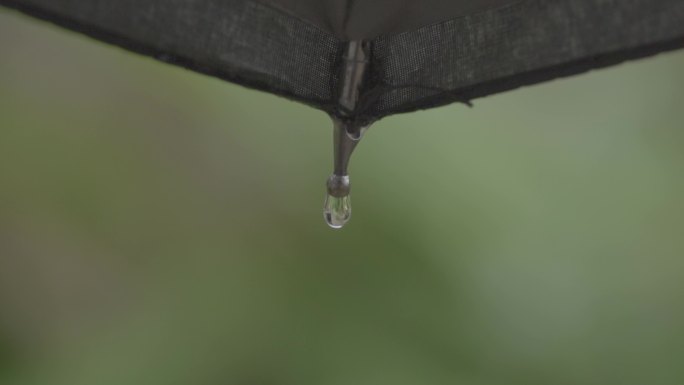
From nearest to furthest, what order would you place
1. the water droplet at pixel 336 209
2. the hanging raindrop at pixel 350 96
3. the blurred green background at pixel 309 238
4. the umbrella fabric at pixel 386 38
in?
the umbrella fabric at pixel 386 38 < the hanging raindrop at pixel 350 96 < the water droplet at pixel 336 209 < the blurred green background at pixel 309 238

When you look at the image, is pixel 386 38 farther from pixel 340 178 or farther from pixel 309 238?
pixel 309 238

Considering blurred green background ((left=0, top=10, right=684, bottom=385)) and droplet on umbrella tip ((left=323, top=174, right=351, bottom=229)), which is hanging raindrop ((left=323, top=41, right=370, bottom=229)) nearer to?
droplet on umbrella tip ((left=323, top=174, right=351, bottom=229))

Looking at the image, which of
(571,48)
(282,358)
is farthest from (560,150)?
(571,48)

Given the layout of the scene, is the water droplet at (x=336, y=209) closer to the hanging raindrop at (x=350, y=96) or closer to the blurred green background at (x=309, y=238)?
the hanging raindrop at (x=350, y=96)

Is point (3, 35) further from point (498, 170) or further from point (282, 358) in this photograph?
point (498, 170)

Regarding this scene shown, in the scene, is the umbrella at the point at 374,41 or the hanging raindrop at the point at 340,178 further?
the hanging raindrop at the point at 340,178

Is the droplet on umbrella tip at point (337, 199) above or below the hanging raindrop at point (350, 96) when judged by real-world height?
below

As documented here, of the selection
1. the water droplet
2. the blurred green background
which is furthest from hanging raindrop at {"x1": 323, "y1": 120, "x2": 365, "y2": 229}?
the blurred green background

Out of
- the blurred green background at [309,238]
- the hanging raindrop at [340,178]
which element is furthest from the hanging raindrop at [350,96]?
the blurred green background at [309,238]
